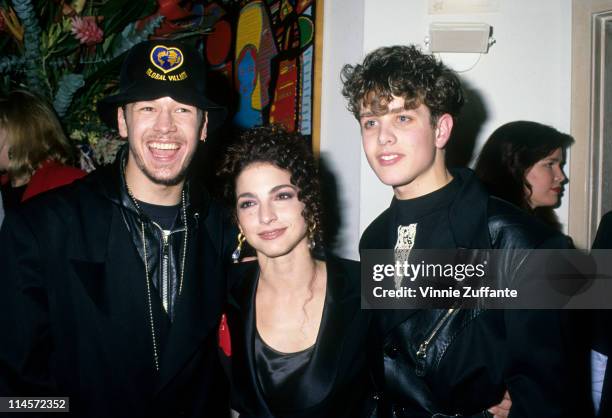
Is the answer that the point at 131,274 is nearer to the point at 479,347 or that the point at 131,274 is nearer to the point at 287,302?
the point at 287,302

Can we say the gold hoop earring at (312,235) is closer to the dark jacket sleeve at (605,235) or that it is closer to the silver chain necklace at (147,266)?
the silver chain necklace at (147,266)

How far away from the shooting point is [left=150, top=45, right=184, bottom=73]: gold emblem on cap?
2.03m

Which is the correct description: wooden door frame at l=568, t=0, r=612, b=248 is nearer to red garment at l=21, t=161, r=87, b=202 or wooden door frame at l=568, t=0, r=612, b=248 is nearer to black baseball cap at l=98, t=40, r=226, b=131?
black baseball cap at l=98, t=40, r=226, b=131

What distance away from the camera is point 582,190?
3.31 m

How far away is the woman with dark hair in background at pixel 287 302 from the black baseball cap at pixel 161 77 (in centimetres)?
31

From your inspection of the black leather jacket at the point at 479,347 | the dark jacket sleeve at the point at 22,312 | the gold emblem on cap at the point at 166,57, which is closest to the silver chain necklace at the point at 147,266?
the dark jacket sleeve at the point at 22,312

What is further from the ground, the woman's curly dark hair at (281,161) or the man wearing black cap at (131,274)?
the woman's curly dark hair at (281,161)

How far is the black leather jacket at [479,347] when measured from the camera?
152 cm

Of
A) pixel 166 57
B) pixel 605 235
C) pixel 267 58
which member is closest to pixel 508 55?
pixel 605 235

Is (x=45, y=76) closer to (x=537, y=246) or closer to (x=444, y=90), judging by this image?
(x=444, y=90)

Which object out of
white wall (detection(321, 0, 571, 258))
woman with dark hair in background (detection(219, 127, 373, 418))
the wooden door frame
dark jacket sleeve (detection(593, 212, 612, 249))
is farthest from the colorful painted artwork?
dark jacket sleeve (detection(593, 212, 612, 249))

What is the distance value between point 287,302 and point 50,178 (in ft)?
5.74

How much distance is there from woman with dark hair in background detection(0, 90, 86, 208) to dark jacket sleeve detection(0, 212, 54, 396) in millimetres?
1241

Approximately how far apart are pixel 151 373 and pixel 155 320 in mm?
200
